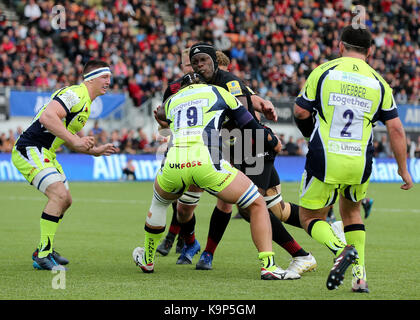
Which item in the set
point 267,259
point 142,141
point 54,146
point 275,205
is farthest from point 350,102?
point 142,141

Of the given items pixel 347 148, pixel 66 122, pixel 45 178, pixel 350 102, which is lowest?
pixel 45 178

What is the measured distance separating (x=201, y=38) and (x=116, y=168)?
8.46 m

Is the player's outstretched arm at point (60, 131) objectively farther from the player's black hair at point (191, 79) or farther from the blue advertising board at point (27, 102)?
the blue advertising board at point (27, 102)

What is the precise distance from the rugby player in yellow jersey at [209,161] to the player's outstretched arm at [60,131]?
0.97 meters

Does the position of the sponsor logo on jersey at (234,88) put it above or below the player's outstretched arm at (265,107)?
above

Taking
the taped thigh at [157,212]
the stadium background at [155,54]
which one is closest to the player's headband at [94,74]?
the taped thigh at [157,212]

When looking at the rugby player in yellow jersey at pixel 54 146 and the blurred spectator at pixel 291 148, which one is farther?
the blurred spectator at pixel 291 148

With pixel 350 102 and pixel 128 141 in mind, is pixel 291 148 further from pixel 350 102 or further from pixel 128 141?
pixel 350 102

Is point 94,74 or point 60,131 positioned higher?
point 94,74

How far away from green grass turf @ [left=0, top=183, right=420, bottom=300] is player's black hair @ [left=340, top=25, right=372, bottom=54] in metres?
2.11

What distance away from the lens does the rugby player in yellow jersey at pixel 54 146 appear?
7945 millimetres

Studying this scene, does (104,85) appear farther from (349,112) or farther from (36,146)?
(349,112)

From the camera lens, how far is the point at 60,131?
7852 mm
